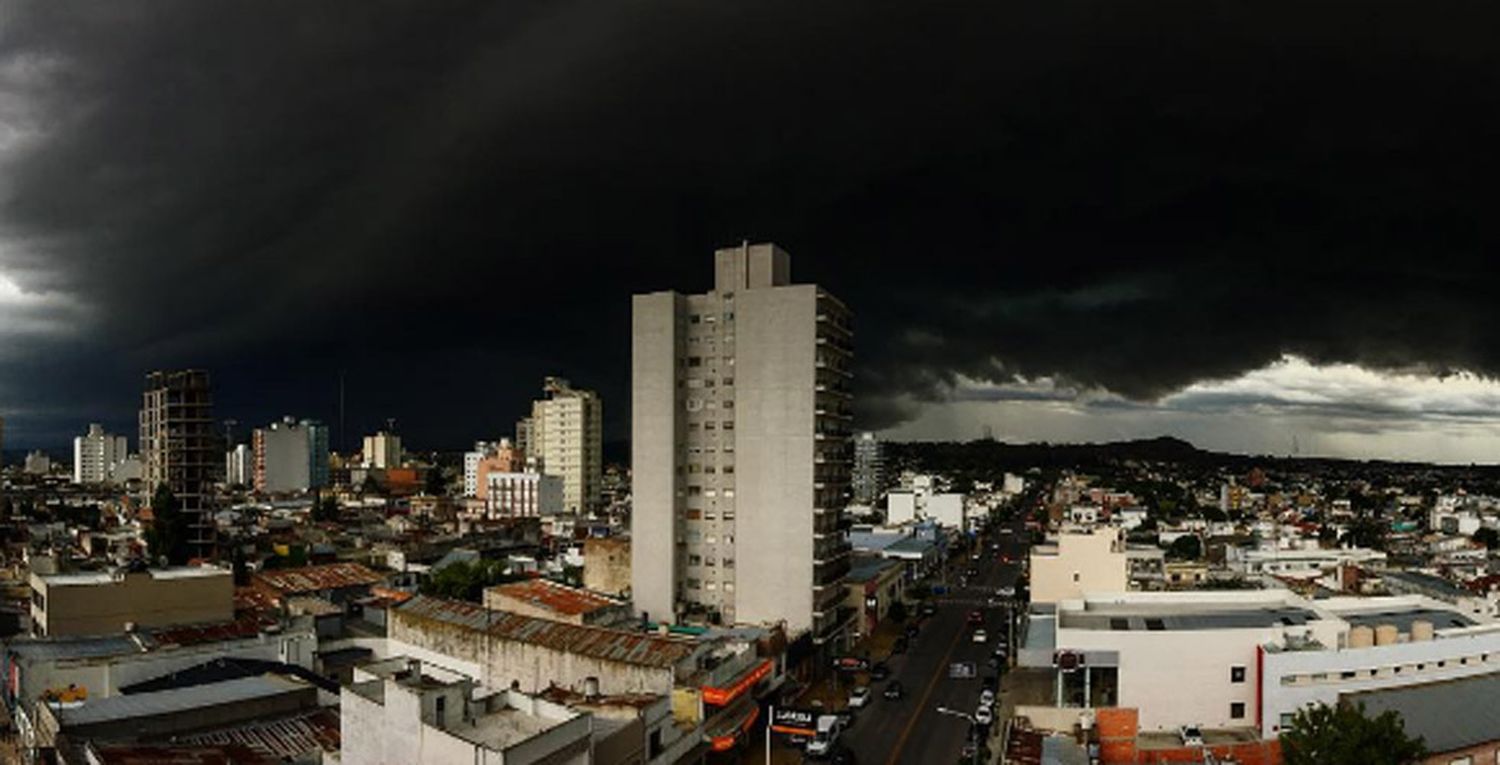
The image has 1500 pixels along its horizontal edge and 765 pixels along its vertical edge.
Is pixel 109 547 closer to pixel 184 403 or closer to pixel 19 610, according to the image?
pixel 184 403

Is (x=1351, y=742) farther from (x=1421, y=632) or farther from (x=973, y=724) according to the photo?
(x=973, y=724)

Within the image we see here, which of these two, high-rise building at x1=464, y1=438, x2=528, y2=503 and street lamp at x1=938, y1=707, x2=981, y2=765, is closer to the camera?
street lamp at x1=938, y1=707, x2=981, y2=765

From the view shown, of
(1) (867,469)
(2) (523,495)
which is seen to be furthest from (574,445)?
(1) (867,469)

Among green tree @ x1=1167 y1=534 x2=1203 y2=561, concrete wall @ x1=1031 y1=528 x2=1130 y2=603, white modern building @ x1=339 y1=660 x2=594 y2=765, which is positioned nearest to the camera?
white modern building @ x1=339 y1=660 x2=594 y2=765

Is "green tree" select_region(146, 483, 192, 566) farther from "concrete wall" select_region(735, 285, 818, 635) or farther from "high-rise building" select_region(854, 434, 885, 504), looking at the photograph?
"high-rise building" select_region(854, 434, 885, 504)

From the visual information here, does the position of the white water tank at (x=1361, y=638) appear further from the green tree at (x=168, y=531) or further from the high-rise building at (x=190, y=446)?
the high-rise building at (x=190, y=446)

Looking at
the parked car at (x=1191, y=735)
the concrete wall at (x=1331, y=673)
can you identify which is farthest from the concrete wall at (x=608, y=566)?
the concrete wall at (x=1331, y=673)

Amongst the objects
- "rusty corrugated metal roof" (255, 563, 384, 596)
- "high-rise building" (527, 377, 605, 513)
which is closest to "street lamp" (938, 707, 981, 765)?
"rusty corrugated metal roof" (255, 563, 384, 596)
